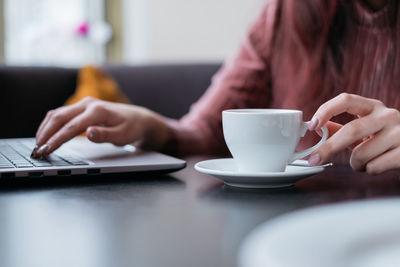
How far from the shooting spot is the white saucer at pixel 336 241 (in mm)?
241

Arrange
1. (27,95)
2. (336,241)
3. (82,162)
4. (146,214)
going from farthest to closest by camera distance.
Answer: (27,95) → (82,162) → (146,214) → (336,241)

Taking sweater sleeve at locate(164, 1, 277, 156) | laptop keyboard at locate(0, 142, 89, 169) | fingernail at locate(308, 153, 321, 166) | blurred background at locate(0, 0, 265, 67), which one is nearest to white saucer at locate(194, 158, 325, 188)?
fingernail at locate(308, 153, 321, 166)

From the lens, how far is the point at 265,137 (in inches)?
22.9

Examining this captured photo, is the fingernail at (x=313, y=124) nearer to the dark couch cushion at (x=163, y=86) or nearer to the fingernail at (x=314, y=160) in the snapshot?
the fingernail at (x=314, y=160)

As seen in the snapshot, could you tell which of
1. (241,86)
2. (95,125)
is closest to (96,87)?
(241,86)

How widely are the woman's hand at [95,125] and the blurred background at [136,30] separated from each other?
1776 mm

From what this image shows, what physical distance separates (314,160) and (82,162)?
0.28m

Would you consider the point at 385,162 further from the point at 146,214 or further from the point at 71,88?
the point at 71,88

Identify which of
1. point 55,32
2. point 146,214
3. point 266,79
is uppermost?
point 55,32

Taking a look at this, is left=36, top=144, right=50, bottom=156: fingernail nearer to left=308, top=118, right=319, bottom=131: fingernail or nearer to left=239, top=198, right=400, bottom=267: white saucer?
left=308, top=118, right=319, bottom=131: fingernail

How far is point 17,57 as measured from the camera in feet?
9.27

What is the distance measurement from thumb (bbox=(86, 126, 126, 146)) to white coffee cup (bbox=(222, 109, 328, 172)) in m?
0.23

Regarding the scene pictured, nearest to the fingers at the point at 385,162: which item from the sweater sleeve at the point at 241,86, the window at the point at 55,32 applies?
the sweater sleeve at the point at 241,86

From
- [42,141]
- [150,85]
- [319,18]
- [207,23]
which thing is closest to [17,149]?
[42,141]
